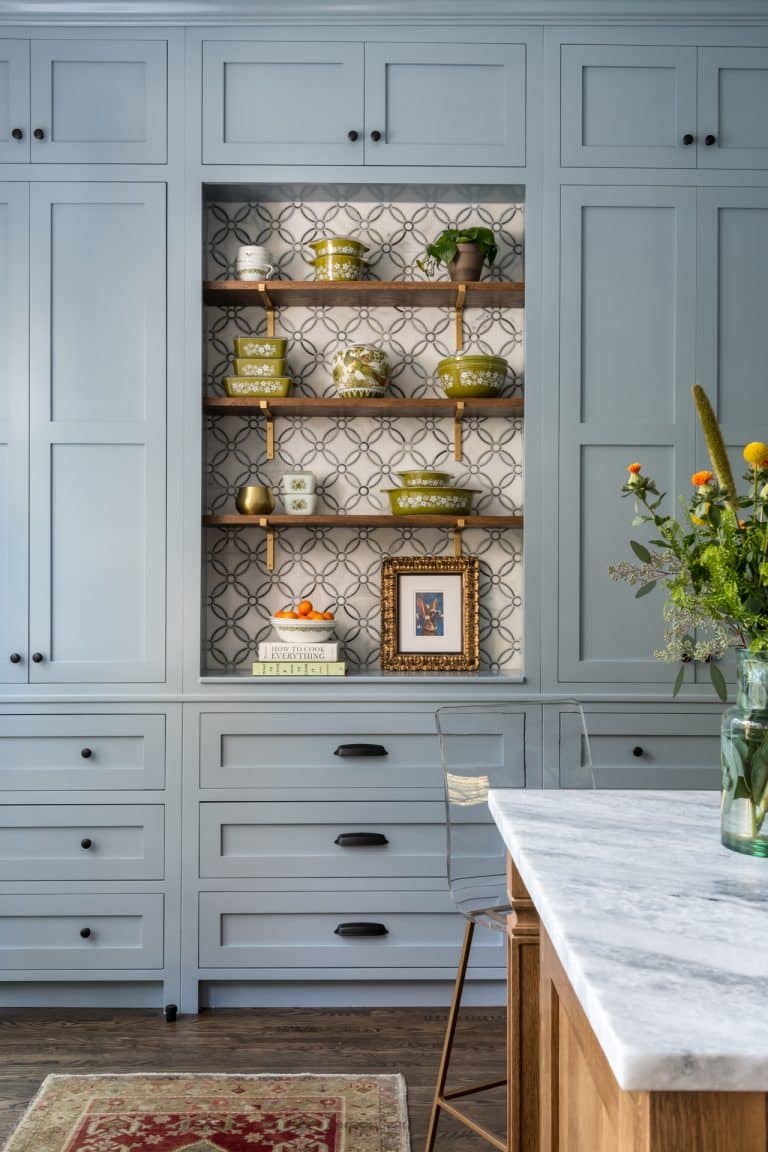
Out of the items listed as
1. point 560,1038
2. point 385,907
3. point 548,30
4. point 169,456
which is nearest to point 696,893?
point 560,1038

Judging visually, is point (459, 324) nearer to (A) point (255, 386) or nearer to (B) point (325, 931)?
(A) point (255, 386)

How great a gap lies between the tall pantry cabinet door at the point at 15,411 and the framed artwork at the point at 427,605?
44.4 inches

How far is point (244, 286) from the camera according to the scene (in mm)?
3061

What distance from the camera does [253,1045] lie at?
8.92 feet

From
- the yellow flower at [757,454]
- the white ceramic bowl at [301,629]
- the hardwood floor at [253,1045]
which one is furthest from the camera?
the white ceramic bowl at [301,629]

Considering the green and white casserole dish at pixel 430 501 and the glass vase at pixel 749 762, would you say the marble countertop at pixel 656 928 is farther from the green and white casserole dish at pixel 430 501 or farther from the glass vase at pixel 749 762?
the green and white casserole dish at pixel 430 501

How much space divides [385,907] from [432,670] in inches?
28.8

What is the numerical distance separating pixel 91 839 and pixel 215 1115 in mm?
918

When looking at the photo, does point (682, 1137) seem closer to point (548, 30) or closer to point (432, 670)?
point (432, 670)

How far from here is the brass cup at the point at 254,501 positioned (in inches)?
123

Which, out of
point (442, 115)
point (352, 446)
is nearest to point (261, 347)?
point (352, 446)

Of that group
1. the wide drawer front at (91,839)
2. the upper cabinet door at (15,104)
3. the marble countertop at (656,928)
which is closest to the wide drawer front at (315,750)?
the wide drawer front at (91,839)

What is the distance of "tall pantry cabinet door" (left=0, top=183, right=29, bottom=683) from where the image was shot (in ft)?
9.81

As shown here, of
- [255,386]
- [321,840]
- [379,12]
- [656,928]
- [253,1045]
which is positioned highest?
[379,12]
